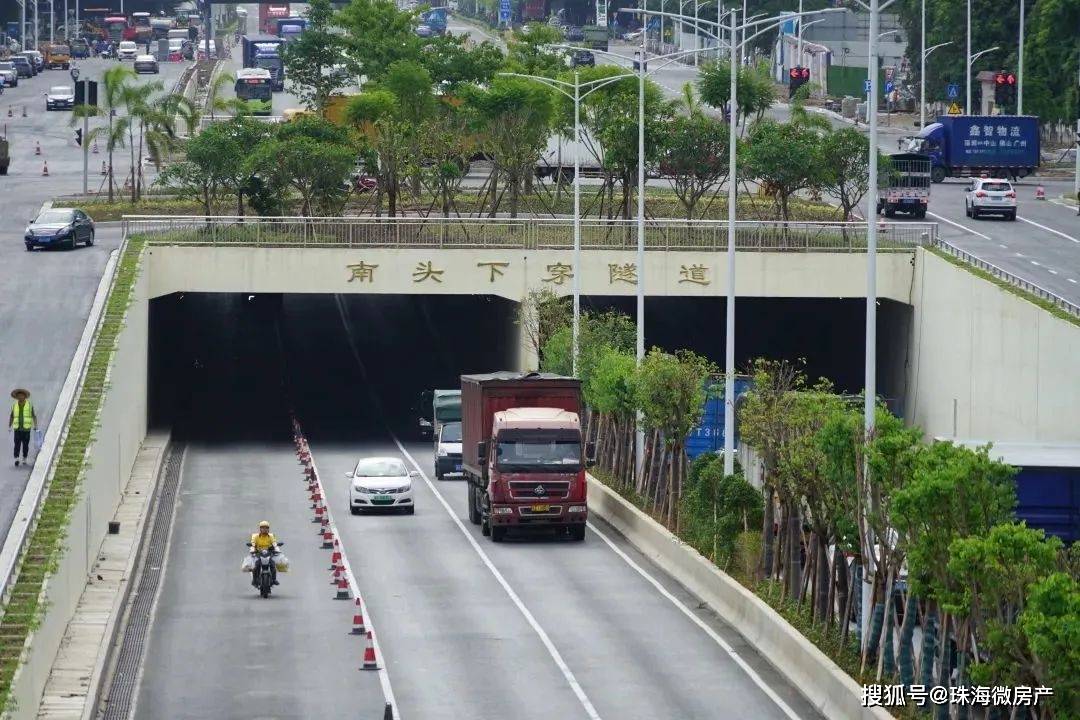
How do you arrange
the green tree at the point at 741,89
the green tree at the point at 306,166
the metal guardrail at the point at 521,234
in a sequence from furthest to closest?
the green tree at the point at 741,89 < the green tree at the point at 306,166 < the metal guardrail at the point at 521,234

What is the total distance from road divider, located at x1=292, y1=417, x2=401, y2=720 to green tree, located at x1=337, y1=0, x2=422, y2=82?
44.9 m

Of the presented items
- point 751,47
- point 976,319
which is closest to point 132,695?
Result: point 976,319

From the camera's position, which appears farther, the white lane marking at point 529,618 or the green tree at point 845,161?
the green tree at point 845,161

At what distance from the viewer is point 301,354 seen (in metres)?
91.5

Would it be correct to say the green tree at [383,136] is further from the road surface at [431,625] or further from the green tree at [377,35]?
the road surface at [431,625]

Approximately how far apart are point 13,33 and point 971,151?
365ft

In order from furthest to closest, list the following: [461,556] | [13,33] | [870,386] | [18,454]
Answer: [13,33], [461,556], [18,454], [870,386]

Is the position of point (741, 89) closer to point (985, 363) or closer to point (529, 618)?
point (985, 363)

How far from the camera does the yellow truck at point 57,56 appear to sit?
159 m

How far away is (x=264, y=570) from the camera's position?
131 ft

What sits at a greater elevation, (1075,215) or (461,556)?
(1075,215)

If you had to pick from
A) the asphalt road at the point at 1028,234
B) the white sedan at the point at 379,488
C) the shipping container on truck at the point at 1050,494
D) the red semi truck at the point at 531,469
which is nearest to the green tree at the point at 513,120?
the asphalt road at the point at 1028,234

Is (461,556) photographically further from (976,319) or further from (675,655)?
(976,319)

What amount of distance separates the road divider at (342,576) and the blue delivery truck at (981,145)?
45.5 m
